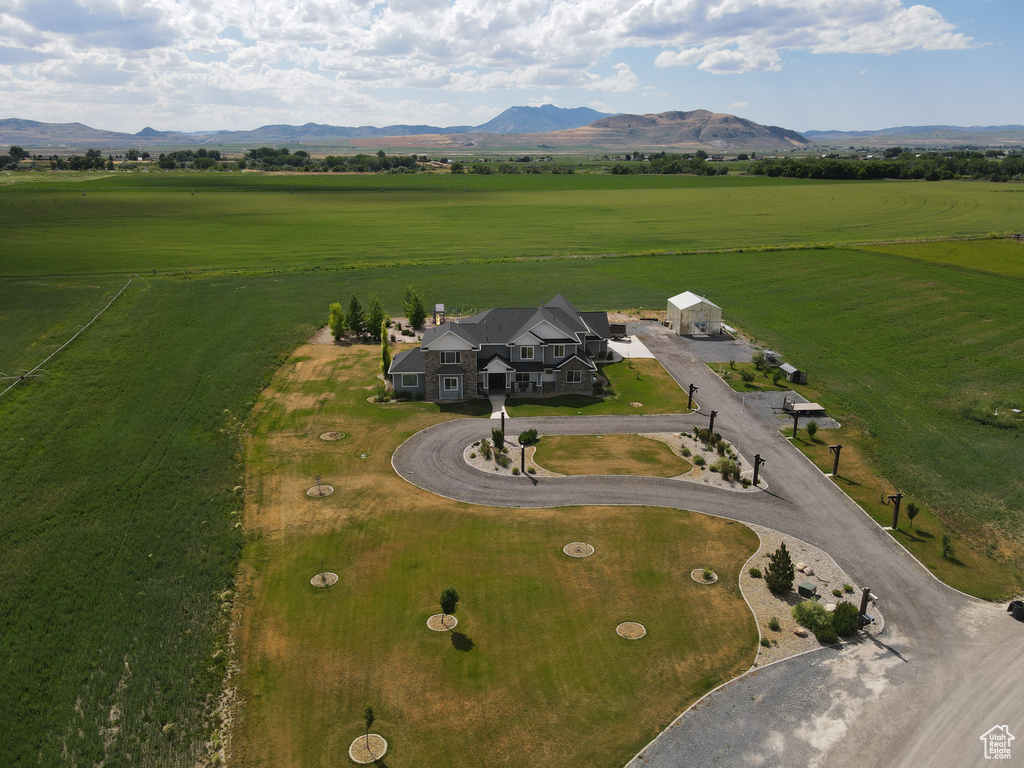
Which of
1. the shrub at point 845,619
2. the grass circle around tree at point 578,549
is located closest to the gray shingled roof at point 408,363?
the grass circle around tree at point 578,549

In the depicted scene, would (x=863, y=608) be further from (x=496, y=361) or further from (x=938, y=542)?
(x=496, y=361)

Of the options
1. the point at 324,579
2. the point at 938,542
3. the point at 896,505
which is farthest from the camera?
the point at 896,505

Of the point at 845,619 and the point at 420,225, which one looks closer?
the point at 845,619

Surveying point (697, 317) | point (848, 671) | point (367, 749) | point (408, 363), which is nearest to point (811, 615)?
point (848, 671)

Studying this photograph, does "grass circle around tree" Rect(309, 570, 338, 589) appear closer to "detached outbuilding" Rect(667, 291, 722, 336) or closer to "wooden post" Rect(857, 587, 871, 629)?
"wooden post" Rect(857, 587, 871, 629)

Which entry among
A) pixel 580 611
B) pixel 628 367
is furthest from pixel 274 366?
pixel 580 611

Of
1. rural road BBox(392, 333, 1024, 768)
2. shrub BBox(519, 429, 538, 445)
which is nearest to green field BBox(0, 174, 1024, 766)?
rural road BBox(392, 333, 1024, 768)

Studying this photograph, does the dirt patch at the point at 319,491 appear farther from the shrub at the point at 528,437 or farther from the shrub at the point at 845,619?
the shrub at the point at 845,619
